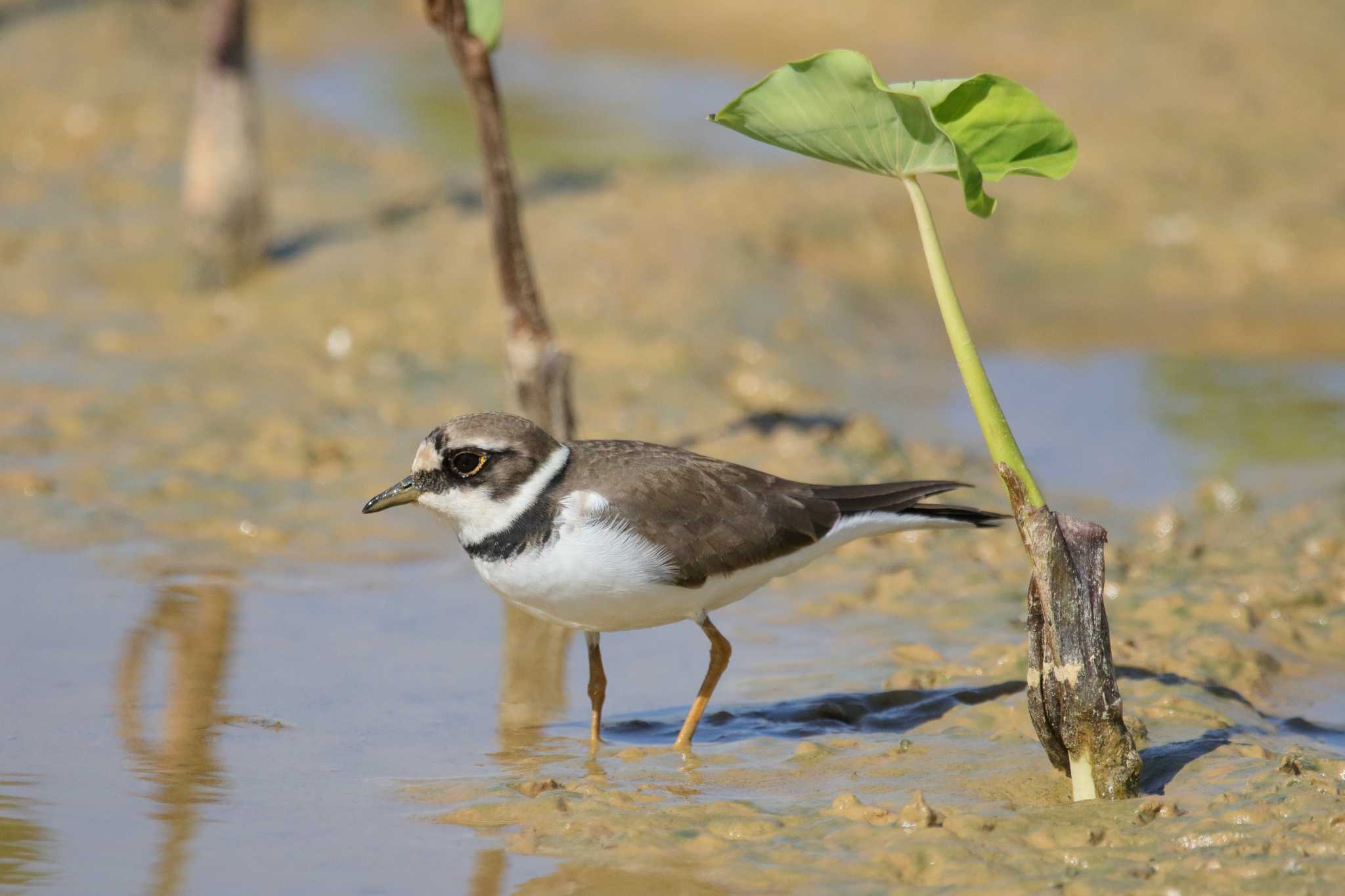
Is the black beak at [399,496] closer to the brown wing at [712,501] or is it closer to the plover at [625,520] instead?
the plover at [625,520]

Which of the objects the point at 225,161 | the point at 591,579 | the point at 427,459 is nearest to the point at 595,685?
the point at 591,579

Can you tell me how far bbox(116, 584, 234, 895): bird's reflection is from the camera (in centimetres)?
503

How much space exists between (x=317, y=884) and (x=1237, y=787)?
9.09 ft

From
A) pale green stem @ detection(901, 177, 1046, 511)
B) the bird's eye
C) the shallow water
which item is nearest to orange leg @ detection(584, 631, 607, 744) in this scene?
the shallow water

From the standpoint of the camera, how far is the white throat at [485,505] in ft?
18.5

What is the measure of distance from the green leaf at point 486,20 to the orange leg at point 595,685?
9.31 ft

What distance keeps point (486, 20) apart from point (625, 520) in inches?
110

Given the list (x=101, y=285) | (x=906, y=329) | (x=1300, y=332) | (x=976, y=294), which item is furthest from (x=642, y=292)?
(x=1300, y=332)

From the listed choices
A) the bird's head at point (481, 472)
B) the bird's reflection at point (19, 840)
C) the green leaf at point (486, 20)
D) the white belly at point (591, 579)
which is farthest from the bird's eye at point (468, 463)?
the green leaf at point (486, 20)

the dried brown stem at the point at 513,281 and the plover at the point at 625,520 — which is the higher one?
the dried brown stem at the point at 513,281

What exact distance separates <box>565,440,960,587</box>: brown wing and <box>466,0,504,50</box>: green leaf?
218cm

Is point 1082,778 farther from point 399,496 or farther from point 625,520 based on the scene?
point 399,496

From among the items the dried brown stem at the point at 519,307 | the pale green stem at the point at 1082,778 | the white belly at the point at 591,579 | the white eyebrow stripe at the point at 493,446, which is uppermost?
the dried brown stem at the point at 519,307

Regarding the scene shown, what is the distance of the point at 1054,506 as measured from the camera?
8.98m
